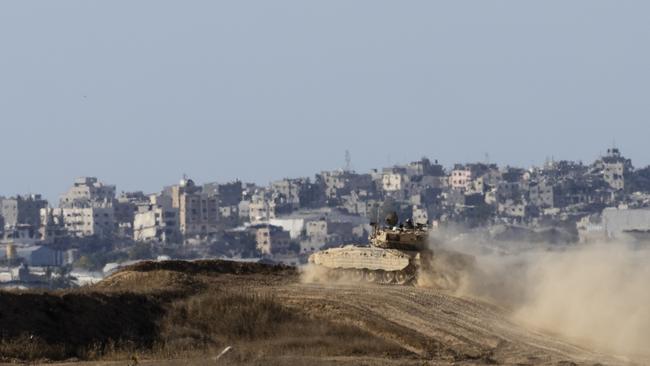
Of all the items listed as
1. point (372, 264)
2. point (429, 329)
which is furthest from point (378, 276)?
point (429, 329)

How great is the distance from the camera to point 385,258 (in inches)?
2537

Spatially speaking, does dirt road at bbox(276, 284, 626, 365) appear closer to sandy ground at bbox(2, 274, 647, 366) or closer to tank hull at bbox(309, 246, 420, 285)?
sandy ground at bbox(2, 274, 647, 366)

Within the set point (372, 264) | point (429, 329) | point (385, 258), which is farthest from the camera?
point (372, 264)

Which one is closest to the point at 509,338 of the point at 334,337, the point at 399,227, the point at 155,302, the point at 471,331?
the point at 471,331

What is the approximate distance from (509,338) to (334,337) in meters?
4.23

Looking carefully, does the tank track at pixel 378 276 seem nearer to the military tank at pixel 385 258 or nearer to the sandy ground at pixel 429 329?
the military tank at pixel 385 258

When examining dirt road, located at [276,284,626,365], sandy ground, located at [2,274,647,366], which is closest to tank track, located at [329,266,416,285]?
sandy ground, located at [2,274,647,366]

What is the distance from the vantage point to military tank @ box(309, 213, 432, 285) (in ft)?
210

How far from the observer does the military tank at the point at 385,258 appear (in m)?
64.1

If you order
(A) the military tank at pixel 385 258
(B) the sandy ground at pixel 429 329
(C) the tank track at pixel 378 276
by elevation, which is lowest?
(B) the sandy ground at pixel 429 329

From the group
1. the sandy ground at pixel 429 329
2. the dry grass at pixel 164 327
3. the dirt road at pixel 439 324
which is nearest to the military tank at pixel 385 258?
the sandy ground at pixel 429 329

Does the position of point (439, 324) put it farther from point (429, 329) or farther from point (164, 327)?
point (164, 327)

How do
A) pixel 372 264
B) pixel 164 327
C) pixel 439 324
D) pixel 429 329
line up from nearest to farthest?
pixel 164 327, pixel 429 329, pixel 439 324, pixel 372 264

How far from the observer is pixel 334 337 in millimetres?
50500
